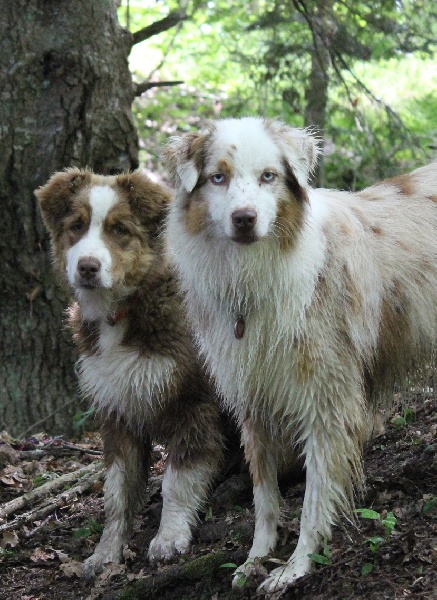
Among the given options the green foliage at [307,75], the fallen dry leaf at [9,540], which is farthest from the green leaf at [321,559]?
the green foliage at [307,75]

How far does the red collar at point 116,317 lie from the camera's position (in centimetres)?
515

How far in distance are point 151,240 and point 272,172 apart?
1365mm

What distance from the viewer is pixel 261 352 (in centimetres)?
424

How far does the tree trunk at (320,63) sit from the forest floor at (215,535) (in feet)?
10.4

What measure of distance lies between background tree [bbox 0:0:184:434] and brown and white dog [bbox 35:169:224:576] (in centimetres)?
130

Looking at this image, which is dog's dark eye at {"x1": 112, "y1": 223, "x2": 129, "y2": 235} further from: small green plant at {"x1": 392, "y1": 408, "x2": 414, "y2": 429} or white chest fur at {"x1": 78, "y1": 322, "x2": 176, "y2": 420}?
small green plant at {"x1": 392, "y1": 408, "x2": 414, "y2": 429}

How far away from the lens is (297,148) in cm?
421

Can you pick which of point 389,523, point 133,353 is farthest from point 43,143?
point 389,523

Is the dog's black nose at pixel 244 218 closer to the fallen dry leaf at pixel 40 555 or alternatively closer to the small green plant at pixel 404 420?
the small green plant at pixel 404 420

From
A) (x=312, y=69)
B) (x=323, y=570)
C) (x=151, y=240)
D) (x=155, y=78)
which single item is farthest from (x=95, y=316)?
(x=155, y=78)

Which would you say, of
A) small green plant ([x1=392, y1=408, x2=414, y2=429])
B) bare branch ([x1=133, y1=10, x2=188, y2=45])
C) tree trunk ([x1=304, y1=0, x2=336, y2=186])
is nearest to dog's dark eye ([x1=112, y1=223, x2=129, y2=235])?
small green plant ([x1=392, y1=408, x2=414, y2=429])

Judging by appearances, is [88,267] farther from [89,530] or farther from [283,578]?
[283,578]

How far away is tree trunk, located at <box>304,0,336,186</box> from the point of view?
7.41m

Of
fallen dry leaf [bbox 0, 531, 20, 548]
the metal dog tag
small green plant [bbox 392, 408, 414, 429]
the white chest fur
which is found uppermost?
the metal dog tag
